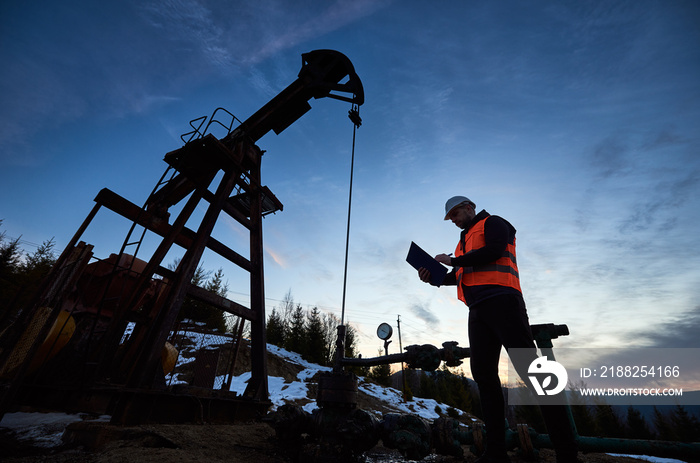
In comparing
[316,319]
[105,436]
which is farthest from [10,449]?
[316,319]

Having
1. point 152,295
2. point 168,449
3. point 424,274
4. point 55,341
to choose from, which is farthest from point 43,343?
point 424,274

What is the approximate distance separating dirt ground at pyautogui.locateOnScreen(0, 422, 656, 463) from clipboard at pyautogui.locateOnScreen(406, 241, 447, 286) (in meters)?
1.82

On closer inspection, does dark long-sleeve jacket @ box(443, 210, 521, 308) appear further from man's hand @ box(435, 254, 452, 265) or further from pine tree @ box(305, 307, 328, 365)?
pine tree @ box(305, 307, 328, 365)

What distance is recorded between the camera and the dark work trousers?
207cm

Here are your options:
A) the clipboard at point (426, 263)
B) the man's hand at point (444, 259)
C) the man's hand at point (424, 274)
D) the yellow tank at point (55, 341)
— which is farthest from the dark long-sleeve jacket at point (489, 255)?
the yellow tank at point (55, 341)

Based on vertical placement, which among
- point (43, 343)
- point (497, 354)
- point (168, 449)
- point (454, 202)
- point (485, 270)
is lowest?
point (168, 449)

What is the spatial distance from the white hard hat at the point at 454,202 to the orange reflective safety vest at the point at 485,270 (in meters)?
0.31

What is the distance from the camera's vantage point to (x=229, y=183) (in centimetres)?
580

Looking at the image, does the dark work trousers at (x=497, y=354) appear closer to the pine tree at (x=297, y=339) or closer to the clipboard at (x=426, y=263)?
the clipboard at (x=426, y=263)

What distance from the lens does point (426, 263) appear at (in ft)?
9.47

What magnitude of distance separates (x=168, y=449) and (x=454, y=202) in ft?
11.8

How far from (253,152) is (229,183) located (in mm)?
1211

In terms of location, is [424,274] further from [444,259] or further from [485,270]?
[485,270]

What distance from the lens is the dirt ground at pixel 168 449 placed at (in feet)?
8.16
